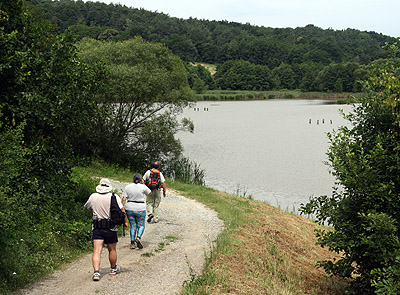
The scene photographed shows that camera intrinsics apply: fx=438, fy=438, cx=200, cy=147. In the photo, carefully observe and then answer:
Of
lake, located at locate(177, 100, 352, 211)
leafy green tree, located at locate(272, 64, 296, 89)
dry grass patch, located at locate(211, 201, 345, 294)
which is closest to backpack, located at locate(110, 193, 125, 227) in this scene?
dry grass patch, located at locate(211, 201, 345, 294)

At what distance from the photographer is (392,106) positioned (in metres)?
9.07

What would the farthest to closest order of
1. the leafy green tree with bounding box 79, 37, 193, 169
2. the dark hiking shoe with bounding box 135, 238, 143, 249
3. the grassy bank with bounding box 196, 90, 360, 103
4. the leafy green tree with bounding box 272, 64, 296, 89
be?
the leafy green tree with bounding box 272, 64, 296, 89 < the grassy bank with bounding box 196, 90, 360, 103 < the leafy green tree with bounding box 79, 37, 193, 169 < the dark hiking shoe with bounding box 135, 238, 143, 249

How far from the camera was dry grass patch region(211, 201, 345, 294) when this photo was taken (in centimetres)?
897

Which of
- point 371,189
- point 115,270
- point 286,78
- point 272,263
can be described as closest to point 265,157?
point 272,263

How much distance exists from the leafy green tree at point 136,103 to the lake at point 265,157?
4889mm

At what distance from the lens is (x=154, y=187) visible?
13586 mm

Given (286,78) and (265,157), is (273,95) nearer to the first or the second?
(286,78)

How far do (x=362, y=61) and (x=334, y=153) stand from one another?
7938 inches

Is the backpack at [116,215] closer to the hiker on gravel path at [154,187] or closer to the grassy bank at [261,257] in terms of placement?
the grassy bank at [261,257]

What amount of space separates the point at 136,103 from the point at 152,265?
20819 mm

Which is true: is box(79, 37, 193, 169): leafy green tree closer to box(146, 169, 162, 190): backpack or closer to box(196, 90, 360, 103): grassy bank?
box(146, 169, 162, 190): backpack

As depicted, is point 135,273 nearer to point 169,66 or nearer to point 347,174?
point 347,174

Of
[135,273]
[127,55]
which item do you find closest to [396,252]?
[135,273]

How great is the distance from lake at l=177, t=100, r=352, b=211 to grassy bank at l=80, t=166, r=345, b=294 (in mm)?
5610
